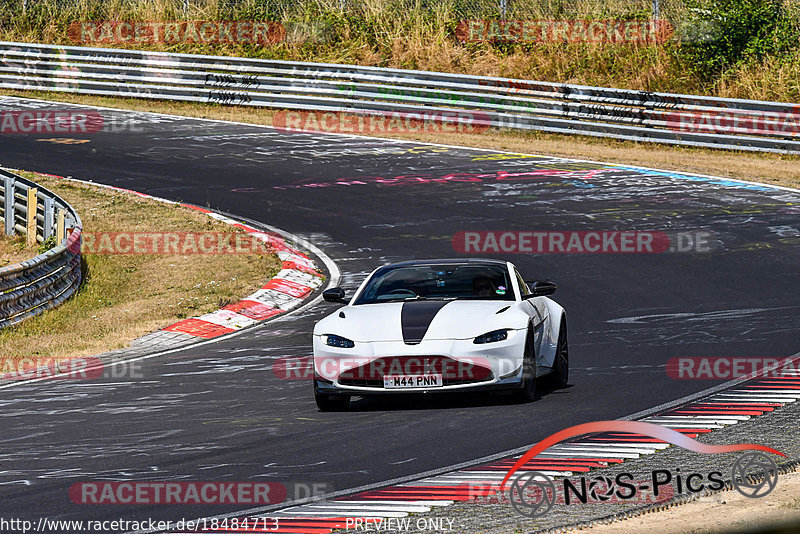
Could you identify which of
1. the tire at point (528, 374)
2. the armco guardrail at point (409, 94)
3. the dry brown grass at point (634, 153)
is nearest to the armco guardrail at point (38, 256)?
the tire at point (528, 374)

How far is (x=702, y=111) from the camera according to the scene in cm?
2523

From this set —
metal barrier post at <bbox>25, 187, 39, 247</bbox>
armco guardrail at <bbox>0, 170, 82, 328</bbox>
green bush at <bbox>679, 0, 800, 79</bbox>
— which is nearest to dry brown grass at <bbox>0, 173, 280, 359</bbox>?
armco guardrail at <bbox>0, 170, 82, 328</bbox>

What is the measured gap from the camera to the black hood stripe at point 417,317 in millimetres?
10000

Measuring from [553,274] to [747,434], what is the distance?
7.81 meters

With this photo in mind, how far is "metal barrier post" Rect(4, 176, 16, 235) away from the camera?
20741 millimetres

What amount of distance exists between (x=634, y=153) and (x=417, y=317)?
1646 centimetres

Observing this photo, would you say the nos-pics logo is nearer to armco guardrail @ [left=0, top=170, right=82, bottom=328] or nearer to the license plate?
the license plate

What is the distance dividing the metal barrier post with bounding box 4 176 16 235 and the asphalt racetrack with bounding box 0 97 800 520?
127 inches

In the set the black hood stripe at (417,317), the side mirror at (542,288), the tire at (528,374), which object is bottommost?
the tire at (528,374)

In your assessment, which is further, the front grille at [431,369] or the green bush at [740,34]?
the green bush at [740,34]

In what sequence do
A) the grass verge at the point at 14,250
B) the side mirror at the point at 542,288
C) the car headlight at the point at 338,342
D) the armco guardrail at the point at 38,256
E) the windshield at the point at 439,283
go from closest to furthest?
the car headlight at the point at 338,342 < the side mirror at the point at 542,288 < the windshield at the point at 439,283 < the armco guardrail at the point at 38,256 < the grass verge at the point at 14,250

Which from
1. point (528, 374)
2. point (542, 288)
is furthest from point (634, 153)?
point (528, 374)

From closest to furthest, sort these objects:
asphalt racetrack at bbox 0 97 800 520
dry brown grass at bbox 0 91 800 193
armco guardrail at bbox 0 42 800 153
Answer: asphalt racetrack at bbox 0 97 800 520
dry brown grass at bbox 0 91 800 193
armco guardrail at bbox 0 42 800 153

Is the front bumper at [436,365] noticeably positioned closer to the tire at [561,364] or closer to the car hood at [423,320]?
the car hood at [423,320]
